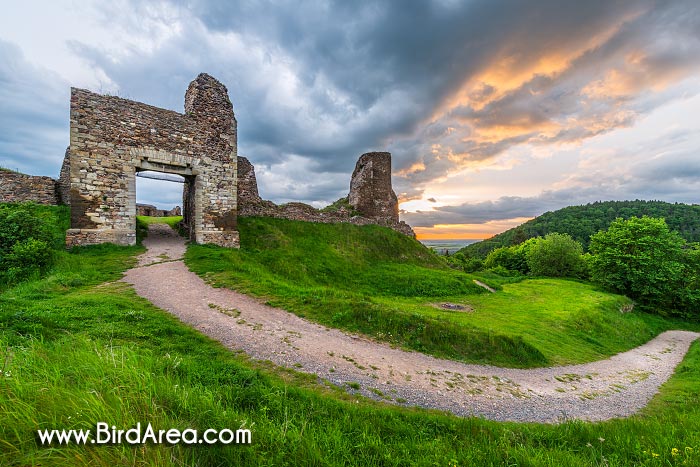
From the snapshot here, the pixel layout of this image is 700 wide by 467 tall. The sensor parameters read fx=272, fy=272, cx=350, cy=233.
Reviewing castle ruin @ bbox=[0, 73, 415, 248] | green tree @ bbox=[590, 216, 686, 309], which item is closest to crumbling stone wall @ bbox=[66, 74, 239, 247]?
castle ruin @ bbox=[0, 73, 415, 248]

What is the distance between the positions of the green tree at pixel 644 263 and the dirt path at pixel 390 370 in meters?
24.7

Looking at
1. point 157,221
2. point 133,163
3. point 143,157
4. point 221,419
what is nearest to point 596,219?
point 157,221

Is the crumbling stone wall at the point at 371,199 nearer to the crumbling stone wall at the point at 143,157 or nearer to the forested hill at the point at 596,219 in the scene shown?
the crumbling stone wall at the point at 143,157

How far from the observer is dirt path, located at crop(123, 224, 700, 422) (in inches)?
239

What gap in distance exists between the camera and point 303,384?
529cm

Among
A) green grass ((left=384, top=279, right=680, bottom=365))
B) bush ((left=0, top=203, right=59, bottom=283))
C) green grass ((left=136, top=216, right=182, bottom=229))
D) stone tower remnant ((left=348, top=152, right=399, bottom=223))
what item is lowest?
green grass ((left=384, top=279, right=680, bottom=365))

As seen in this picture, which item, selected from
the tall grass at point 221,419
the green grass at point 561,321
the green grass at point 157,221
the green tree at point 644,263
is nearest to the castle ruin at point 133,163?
the green grass at point 157,221

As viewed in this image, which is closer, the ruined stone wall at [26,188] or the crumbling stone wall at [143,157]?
the crumbling stone wall at [143,157]

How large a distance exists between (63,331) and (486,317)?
1688 cm

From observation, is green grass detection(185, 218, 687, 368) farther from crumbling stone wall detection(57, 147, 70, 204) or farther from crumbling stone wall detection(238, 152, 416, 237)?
crumbling stone wall detection(57, 147, 70, 204)

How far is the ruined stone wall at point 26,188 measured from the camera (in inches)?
627

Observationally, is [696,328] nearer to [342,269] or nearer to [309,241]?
[342,269]

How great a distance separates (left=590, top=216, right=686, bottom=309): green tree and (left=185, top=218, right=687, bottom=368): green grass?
312 cm

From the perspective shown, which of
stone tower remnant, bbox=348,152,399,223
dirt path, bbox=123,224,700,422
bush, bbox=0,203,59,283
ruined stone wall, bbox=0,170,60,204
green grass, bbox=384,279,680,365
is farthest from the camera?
stone tower remnant, bbox=348,152,399,223
